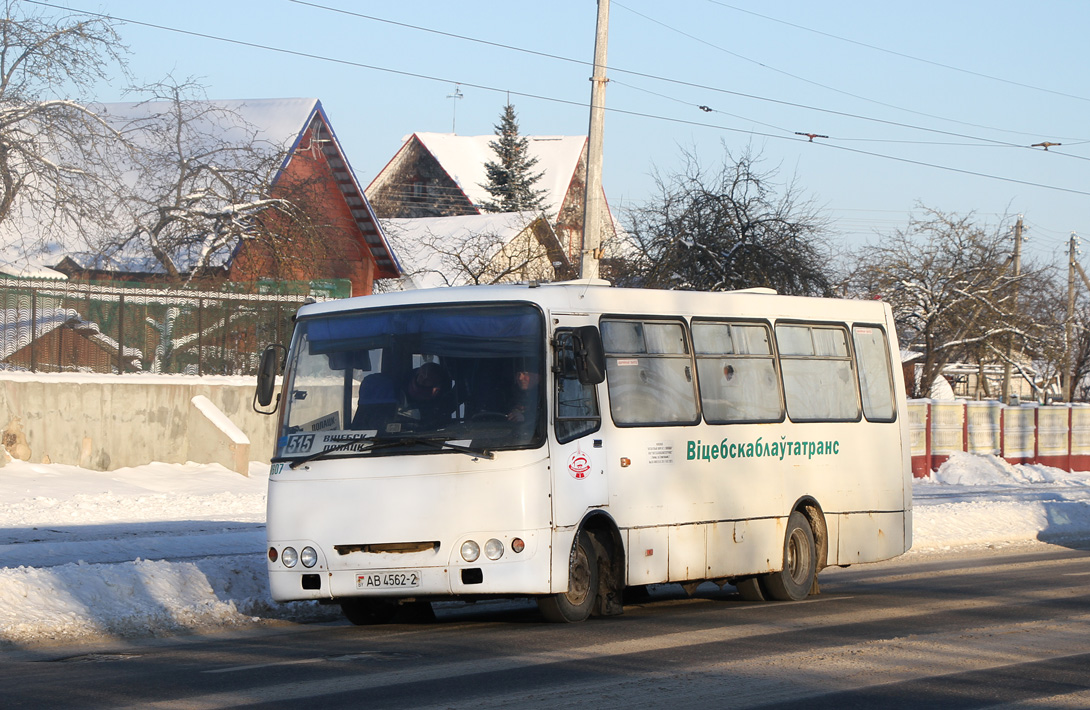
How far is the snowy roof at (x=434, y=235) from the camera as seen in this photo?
4891 centimetres

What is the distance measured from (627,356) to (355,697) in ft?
16.3

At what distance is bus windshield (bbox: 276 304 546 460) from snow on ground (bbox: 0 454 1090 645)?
6.11 feet

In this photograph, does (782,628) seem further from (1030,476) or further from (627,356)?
(1030,476)

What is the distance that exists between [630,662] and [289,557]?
10.2 feet

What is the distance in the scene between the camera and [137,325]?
1055 inches

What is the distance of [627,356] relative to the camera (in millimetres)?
11898

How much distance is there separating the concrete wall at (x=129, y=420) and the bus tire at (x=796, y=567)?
15.7 meters

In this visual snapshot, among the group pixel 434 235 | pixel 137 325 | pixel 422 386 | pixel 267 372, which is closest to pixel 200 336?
pixel 137 325

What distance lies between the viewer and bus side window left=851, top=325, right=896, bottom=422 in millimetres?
14977

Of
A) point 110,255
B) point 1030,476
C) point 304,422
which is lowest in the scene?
point 1030,476

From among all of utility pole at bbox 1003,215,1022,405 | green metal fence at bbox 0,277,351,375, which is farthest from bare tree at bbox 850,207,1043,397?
green metal fence at bbox 0,277,351,375

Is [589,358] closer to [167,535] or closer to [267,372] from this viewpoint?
[267,372]

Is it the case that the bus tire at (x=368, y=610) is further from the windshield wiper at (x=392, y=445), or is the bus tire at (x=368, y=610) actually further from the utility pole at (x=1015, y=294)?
the utility pole at (x=1015, y=294)

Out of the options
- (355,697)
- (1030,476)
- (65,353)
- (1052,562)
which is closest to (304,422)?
(355,697)
